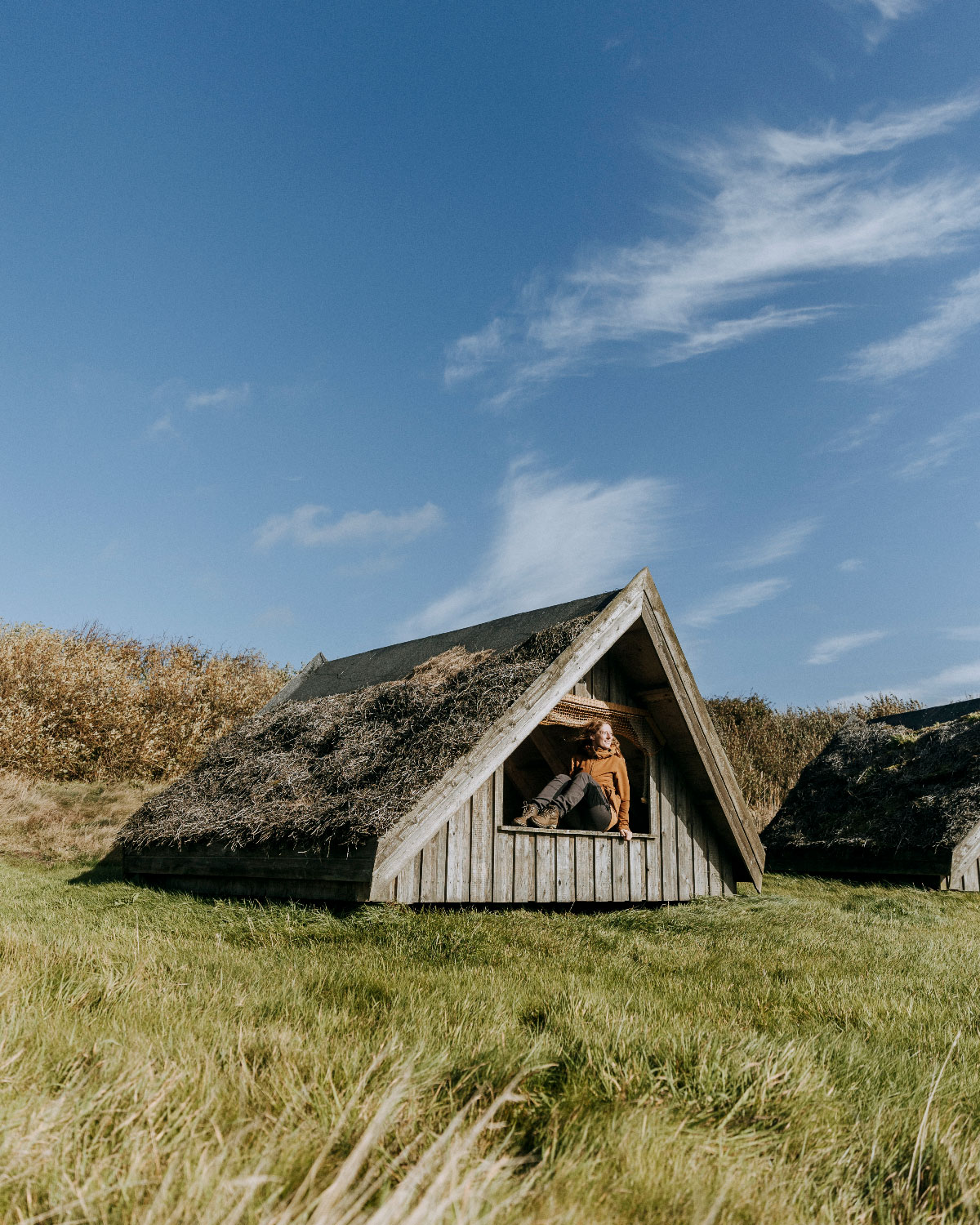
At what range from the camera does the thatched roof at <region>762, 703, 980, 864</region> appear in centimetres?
1424

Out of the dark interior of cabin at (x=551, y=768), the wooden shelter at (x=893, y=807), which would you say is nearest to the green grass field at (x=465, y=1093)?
the dark interior of cabin at (x=551, y=768)

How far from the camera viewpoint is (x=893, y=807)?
15.2 m

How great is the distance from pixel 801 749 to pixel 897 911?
1543 centimetres

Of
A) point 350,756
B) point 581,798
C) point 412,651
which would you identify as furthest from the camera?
point 412,651

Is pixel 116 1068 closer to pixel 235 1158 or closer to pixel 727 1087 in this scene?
pixel 235 1158

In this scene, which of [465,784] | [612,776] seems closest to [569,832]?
[612,776]

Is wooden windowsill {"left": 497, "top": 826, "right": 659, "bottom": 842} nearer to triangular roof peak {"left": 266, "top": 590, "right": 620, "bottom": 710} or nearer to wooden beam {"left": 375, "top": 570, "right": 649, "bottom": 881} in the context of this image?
wooden beam {"left": 375, "top": 570, "right": 649, "bottom": 881}

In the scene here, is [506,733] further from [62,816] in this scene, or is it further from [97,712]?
[97,712]

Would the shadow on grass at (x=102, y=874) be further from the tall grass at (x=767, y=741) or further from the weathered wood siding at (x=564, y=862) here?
the tall grass at (x=767, y=741)

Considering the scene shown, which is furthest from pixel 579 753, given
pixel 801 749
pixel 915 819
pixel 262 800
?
pixel 801 749

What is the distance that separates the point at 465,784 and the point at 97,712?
1883cm

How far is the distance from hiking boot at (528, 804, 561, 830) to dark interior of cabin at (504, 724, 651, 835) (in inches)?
35.2

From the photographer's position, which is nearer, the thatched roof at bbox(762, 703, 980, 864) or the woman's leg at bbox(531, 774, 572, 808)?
the woman's leg at bbox(531, 774, 572, 808)

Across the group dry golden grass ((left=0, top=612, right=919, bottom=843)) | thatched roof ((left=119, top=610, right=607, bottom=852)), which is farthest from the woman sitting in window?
→ dry golden grass ((left=0, top=612, right=919, bottom=843))
